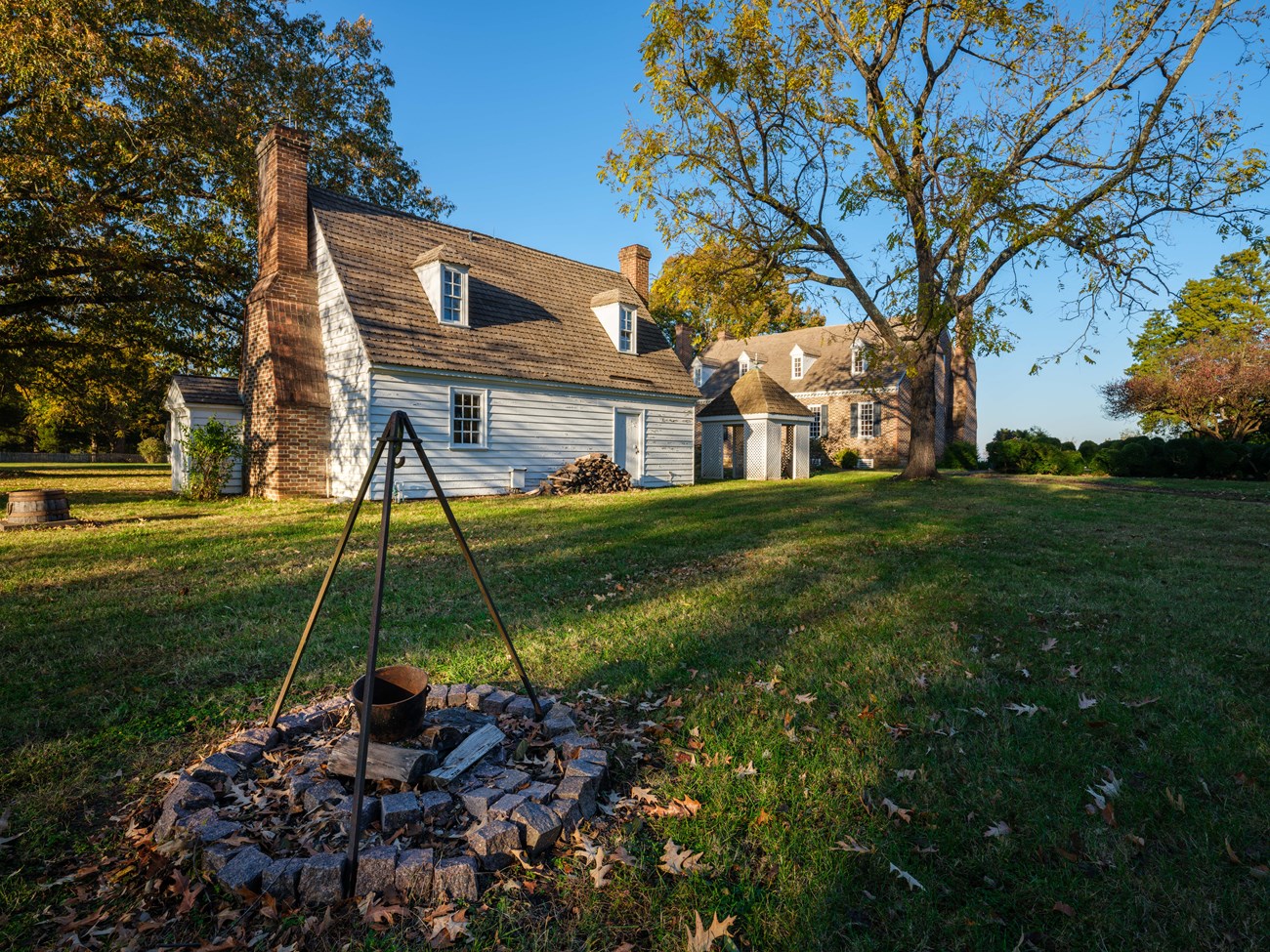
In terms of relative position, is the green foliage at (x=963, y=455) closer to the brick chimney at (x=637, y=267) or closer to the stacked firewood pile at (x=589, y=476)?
the brick chimney at (x=637, y=267)

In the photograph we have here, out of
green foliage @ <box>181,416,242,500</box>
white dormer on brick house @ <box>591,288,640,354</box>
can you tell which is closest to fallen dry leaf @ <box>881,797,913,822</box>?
green foliage @ <box>181,416,242,500</box>

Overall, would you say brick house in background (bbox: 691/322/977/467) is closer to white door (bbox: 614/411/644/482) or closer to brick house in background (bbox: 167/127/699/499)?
white door (bbox: 614/411/644/482)

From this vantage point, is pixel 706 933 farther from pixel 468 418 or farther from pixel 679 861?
pixel 468 418

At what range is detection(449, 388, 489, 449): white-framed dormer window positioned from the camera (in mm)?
15648

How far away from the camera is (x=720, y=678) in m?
4.18

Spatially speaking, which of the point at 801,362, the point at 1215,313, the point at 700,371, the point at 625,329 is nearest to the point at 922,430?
the point at 625,329

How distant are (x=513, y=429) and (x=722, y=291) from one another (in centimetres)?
716

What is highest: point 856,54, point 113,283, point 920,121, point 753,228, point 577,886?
point 856,54

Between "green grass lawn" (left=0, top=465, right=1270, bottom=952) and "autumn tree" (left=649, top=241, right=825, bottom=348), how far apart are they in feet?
35.1

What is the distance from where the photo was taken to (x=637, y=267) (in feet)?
76.5

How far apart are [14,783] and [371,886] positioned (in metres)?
2.06

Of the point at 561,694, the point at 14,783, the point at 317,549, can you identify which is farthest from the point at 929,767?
the point at 317,549

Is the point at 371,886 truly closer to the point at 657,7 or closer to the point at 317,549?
the point at 317,549

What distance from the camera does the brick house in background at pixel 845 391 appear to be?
3250cm
